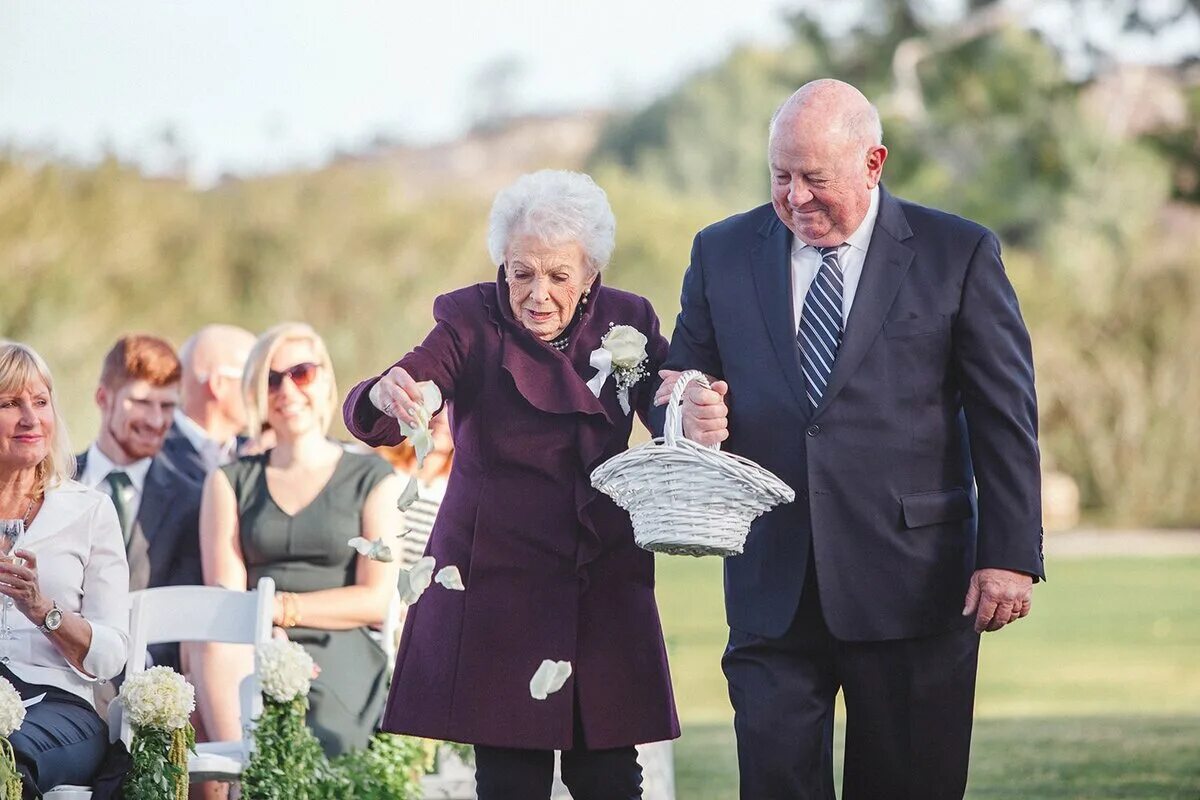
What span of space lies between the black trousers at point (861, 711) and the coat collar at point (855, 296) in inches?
18.5

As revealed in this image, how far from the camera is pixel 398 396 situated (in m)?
4.10

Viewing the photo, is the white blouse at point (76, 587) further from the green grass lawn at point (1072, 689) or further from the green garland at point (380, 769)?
the green grass lawn at point (1072, 689)

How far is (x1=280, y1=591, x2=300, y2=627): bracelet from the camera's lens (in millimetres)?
5840

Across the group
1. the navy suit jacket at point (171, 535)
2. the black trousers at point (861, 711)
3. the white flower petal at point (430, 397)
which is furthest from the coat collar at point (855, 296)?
the navy suit jacket at point (171, 535)

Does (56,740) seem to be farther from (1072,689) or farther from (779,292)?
(1072,689)

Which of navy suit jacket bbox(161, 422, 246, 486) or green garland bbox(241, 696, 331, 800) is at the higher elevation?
navy suit jacket bbox(161, 422, 246, 486)

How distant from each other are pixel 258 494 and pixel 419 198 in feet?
72.5

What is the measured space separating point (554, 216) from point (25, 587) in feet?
5.12

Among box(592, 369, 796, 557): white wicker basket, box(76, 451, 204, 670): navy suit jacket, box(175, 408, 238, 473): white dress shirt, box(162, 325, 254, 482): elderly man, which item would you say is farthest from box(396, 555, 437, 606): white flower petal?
box(162, 325, 254, 482): elderly man

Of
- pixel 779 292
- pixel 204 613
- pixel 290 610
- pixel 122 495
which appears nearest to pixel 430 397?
pixel 779 292

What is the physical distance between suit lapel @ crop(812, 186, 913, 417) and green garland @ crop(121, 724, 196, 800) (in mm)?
1820

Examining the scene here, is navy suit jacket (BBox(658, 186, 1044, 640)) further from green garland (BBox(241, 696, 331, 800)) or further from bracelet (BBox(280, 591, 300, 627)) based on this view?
bracelet (BBox(280, 591, 300, 627))

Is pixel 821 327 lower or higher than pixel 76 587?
higher

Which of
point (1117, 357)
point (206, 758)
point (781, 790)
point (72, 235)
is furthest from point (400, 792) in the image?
point (1117, 357)
